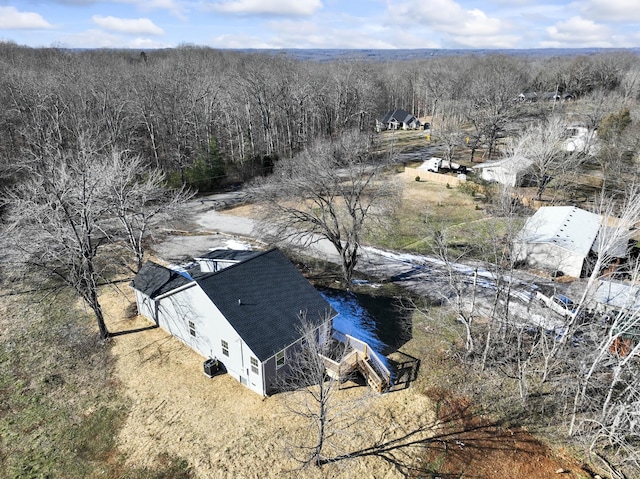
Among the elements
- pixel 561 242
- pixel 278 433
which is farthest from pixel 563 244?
pixel 278 433

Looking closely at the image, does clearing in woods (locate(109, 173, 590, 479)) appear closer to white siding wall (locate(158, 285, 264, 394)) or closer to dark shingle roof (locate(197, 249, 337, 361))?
white siding wall (locate(158, 285, 264, 394))

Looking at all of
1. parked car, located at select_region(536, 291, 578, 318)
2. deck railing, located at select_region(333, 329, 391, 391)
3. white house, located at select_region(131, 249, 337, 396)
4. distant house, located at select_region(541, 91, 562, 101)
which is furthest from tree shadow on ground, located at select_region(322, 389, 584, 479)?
distant house, located at select_region(541, 91, 562, 101)

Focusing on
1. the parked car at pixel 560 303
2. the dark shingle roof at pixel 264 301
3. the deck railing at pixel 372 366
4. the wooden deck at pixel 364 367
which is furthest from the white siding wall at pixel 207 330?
the parked car at pixel 560 303

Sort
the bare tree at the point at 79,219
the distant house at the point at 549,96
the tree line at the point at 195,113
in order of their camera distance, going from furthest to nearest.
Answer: the distant house at the point at 549,96 < the tree line at the point at 195,113 < the bare tree at the point at 79,219

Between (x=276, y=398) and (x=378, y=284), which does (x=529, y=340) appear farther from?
(x=276, y=398)

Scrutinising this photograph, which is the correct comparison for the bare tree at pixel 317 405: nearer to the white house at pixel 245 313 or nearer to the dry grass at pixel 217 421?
the dry grass at pixel 217 421

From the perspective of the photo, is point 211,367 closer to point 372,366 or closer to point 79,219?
point 372,366

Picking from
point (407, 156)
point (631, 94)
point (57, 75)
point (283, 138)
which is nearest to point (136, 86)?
point (57, 75)
